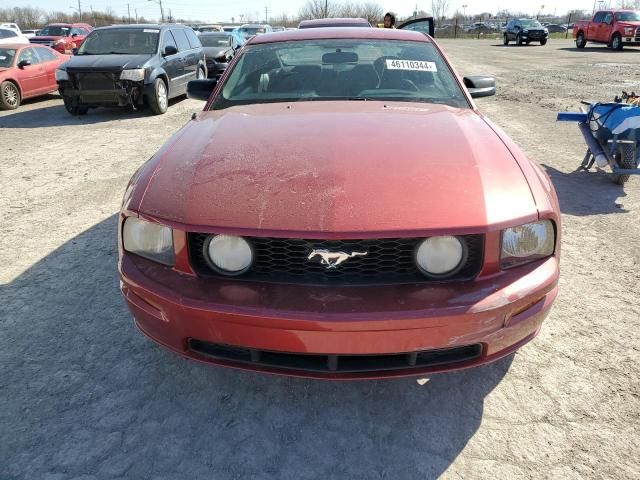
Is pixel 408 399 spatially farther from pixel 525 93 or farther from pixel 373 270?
pixel 525 93

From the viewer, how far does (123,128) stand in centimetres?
811

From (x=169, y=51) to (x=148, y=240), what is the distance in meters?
8.73

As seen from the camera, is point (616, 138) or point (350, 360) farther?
point (616, 138)

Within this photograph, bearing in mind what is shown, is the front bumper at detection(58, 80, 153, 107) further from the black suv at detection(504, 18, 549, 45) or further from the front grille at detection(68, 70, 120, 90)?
the black suv at detection(504, 18, 549, 45)

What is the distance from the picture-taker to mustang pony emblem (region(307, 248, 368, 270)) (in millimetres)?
1810

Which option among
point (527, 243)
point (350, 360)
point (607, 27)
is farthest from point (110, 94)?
point (607, 27)

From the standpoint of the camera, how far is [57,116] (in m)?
9.40

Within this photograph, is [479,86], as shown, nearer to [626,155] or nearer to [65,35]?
[626,155]

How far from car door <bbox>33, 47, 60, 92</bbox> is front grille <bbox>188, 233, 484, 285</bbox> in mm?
11122

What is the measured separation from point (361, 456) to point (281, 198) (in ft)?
3.39

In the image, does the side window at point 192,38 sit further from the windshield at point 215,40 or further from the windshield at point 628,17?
the windshield at point 628,17

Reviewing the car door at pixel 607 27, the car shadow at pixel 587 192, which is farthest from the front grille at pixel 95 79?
the car door at pixel 607 27

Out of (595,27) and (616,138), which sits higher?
(595,27)

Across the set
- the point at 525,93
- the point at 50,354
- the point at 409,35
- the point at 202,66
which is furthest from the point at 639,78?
the point at 50,354
